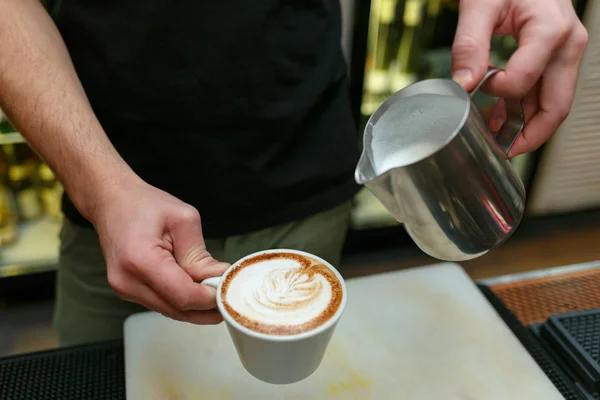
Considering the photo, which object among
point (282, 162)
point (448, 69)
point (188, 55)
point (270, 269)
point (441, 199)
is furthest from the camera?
point (448, 69)

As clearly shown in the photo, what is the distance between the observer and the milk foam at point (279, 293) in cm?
65

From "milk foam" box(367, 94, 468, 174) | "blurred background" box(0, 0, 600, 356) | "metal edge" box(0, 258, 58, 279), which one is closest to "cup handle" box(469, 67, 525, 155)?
"milk foam" box(367, 94, 468, 174)

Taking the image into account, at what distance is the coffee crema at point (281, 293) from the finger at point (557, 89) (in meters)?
→ 0.38

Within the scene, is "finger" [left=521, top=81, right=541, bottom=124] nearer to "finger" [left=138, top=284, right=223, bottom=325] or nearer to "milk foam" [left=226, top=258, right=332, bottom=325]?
"milk foam" [left=226, top=258, right=332, bottom=325]

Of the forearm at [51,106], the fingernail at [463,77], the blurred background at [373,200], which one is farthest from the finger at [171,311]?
the blurred background at [373,200]

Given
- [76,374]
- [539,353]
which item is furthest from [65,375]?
[539,353]

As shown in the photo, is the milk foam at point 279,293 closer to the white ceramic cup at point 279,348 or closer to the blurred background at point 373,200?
the white ceramic cup at point 279,348

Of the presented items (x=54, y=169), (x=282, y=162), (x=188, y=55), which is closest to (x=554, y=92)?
(x=282, y=162)

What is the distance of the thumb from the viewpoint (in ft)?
2.22

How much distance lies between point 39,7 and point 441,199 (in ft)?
2.17

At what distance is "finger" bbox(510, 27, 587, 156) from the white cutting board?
34cm

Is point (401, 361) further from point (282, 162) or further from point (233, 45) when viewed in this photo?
point (233, 45)

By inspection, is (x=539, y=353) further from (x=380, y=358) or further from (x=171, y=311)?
(x=171, y=311)

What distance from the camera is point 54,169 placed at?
2.55ft
